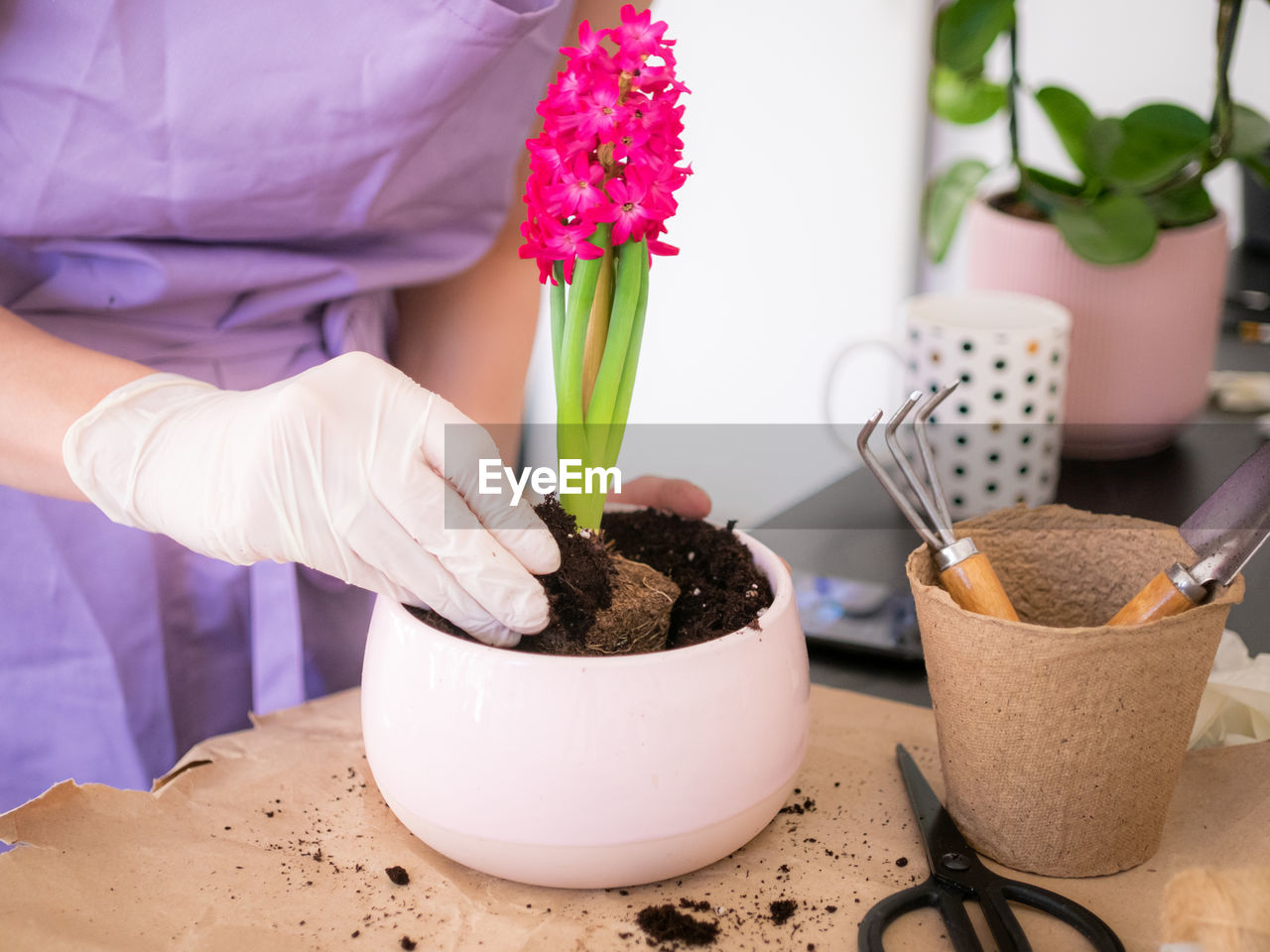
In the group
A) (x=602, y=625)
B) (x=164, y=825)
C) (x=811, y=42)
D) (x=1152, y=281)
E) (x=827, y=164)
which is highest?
(x=811, y=42)

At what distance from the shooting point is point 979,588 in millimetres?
527

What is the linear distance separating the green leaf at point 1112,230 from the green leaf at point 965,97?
0.35m

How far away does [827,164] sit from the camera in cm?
181

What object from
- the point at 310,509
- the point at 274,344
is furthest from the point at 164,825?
the point at 274,344

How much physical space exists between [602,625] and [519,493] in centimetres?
9

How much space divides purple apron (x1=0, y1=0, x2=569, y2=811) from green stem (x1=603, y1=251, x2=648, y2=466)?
251 mm

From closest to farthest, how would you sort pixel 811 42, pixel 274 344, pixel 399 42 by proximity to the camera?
1. pixel 399 42
2. pixel 274 344
3. pixel 811 42

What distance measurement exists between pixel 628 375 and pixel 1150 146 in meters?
0.77

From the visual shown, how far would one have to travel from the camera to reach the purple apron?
69 cm

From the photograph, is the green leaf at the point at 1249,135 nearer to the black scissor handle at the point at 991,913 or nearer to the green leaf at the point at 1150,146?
the green leaf at the point at 1150,146

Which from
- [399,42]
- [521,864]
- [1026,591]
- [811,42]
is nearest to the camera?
[521,864]

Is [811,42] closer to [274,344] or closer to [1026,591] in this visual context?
[274,344]

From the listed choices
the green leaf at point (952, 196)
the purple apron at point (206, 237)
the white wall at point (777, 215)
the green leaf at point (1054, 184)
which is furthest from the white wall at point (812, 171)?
the purple apron at point (206, 237)

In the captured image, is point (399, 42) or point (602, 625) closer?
point (602, 625)
